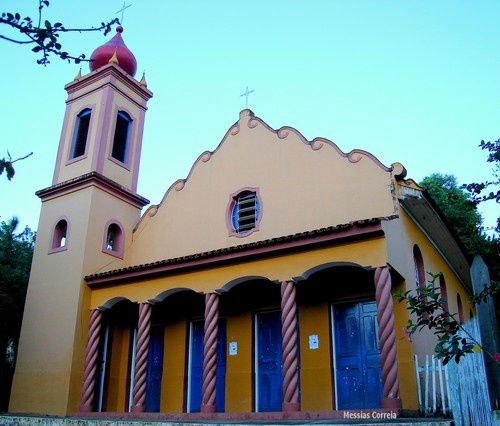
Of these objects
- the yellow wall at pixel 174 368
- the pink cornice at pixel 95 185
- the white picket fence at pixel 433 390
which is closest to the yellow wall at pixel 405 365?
the white picket fence at pixel 433 390

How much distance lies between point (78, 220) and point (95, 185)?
111 centimetres

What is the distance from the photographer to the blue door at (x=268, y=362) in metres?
12.7

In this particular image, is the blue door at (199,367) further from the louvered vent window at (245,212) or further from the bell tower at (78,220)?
the bell tower at (78,220)

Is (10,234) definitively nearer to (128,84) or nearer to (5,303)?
(5,303)

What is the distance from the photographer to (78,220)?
50.8ft

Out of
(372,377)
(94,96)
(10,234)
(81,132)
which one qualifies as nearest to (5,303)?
(10,234)

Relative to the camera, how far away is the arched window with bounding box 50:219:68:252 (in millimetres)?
15659

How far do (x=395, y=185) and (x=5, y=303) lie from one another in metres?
12.0

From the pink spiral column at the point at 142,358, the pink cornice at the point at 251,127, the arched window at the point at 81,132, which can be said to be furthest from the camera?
the arched window at the point at 81,132

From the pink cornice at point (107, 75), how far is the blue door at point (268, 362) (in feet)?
29.3

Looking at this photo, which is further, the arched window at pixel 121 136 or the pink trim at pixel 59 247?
the arched window at pixel 121 136

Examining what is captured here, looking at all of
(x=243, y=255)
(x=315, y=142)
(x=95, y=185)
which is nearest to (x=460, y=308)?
(x=315, y=142)

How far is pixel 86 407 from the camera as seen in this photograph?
13.3 m

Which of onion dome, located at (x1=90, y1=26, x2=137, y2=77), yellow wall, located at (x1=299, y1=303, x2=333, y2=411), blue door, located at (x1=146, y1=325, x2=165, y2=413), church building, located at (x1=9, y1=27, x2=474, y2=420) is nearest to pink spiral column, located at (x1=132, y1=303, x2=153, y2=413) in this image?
church building, located at (x1=9, y1=27, x2=474, y2=420)
